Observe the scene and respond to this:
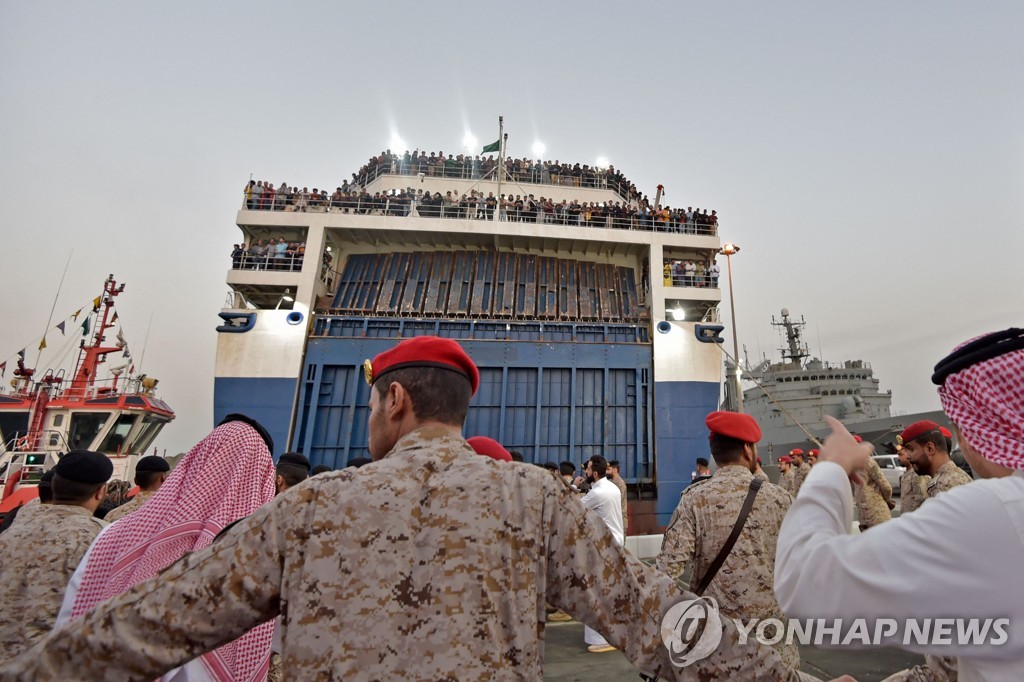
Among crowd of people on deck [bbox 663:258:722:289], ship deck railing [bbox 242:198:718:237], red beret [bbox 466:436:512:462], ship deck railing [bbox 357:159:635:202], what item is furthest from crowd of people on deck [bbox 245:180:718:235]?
red beret [bbox 466:436:512:462]

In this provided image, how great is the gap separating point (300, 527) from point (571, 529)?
0.65m

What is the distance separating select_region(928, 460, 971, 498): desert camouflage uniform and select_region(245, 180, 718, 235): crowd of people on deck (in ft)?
36.8

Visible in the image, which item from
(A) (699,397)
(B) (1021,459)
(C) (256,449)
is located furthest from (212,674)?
(A) (699,397)

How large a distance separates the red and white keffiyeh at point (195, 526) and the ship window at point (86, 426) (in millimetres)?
15597

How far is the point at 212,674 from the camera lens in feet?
5.88

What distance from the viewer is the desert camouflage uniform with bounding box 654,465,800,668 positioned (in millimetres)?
2729

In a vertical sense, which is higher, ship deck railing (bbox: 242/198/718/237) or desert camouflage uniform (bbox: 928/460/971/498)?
ship deck railing (bbox: 242/198/718/237)

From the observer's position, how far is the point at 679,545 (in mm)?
2834

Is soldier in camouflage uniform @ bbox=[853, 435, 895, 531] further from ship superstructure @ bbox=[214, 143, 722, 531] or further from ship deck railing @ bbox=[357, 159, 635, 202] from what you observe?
ship deck railing @ bbox=[357, 159, 635, 202]

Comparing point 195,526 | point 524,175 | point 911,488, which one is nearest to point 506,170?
point 524,175

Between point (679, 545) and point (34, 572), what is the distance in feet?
11.2

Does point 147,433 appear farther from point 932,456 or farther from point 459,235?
point 932,456

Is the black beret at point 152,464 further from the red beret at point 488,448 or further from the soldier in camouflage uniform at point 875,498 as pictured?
the soldier in camouflage uniform at point 875,498

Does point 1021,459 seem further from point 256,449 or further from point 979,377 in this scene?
point 256,449
